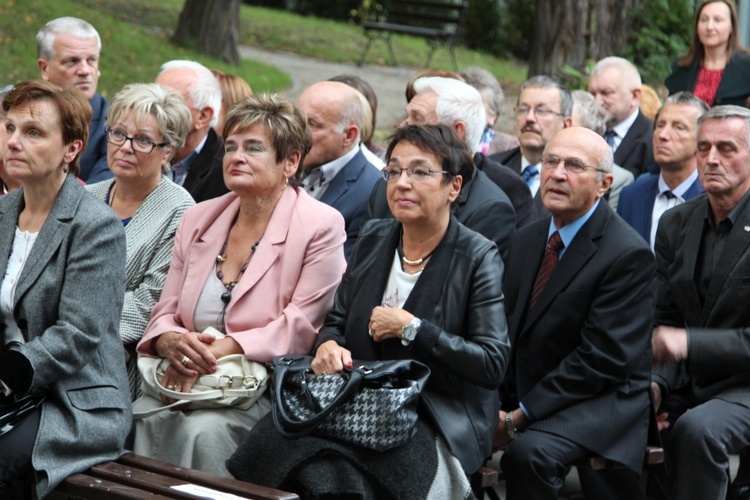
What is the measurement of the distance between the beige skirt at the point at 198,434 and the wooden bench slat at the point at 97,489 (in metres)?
0.54

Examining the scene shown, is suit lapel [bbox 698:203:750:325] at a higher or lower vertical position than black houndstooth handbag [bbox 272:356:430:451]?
higher

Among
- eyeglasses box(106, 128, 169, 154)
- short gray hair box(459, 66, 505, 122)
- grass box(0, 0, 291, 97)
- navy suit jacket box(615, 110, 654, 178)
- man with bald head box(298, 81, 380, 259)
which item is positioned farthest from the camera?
grass box(0, 0, 291, 97)

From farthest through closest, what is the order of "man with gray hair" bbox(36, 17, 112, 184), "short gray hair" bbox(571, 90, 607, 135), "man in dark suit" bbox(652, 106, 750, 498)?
"short gray hair" bbox(571, 90, 607, 135), "man with gray hair" bbox(36, 17, 112, 184), "man in dark suit" bbox(652, 106, 750, 498)

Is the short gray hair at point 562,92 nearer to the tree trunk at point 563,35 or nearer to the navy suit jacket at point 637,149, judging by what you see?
the navy suit jacket at point 637,149

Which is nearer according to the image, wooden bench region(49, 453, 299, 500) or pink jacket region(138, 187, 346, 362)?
wooden bench region(49, 453, 299, 500)

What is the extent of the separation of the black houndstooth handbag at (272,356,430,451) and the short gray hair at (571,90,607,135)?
3.93 m

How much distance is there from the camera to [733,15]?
8.77 metres

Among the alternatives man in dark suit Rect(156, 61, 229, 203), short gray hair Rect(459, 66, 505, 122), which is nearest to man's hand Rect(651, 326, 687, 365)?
man in dark suit Rect(156, 61, 229, 203)

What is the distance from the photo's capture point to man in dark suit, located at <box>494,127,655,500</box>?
4.80 m

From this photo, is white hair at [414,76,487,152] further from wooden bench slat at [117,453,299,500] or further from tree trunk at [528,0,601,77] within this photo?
tree trunk at [528,0,601,77]

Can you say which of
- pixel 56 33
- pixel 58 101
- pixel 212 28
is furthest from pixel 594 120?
pixel 212 28

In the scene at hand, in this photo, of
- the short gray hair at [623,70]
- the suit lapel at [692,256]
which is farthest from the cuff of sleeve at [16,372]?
the short gray hair at [623,70]

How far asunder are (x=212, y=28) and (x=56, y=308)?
14.2 metres

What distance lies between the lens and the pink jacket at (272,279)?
16.1 feet
